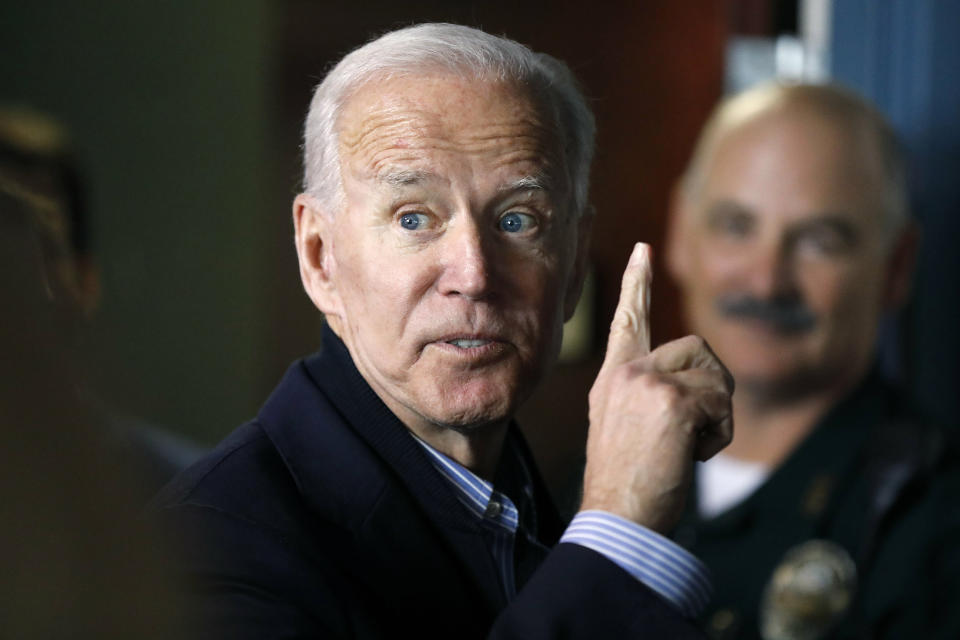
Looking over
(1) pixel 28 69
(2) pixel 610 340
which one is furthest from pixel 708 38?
(1) pixel 28 69

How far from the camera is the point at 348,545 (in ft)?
1.26

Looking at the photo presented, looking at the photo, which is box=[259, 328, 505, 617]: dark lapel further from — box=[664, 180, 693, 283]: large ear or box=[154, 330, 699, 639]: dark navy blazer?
box=[664, 180, 693, 283]: large ear

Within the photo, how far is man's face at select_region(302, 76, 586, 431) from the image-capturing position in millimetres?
364

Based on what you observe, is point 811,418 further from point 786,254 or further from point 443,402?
point 443,402

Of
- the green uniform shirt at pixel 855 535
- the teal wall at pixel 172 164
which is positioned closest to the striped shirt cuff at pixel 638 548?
the teal wall at pixel 172 164

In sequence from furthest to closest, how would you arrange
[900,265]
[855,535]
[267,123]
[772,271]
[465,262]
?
[900,265], [855,535], [772,271], [267,123], [465,262]

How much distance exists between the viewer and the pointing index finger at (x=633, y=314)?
1.27 ft

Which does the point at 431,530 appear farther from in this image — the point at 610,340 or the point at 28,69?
the point at 28,69

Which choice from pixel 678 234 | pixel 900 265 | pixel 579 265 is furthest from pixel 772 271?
pixel 579 265

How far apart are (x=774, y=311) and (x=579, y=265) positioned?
0.51 m

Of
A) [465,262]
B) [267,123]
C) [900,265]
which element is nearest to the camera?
[465,262]

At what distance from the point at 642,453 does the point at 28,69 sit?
715 millimetres

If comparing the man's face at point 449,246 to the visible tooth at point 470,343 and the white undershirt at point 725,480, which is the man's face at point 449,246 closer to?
the visible tooth at point 470,343

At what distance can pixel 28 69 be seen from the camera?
96cm
